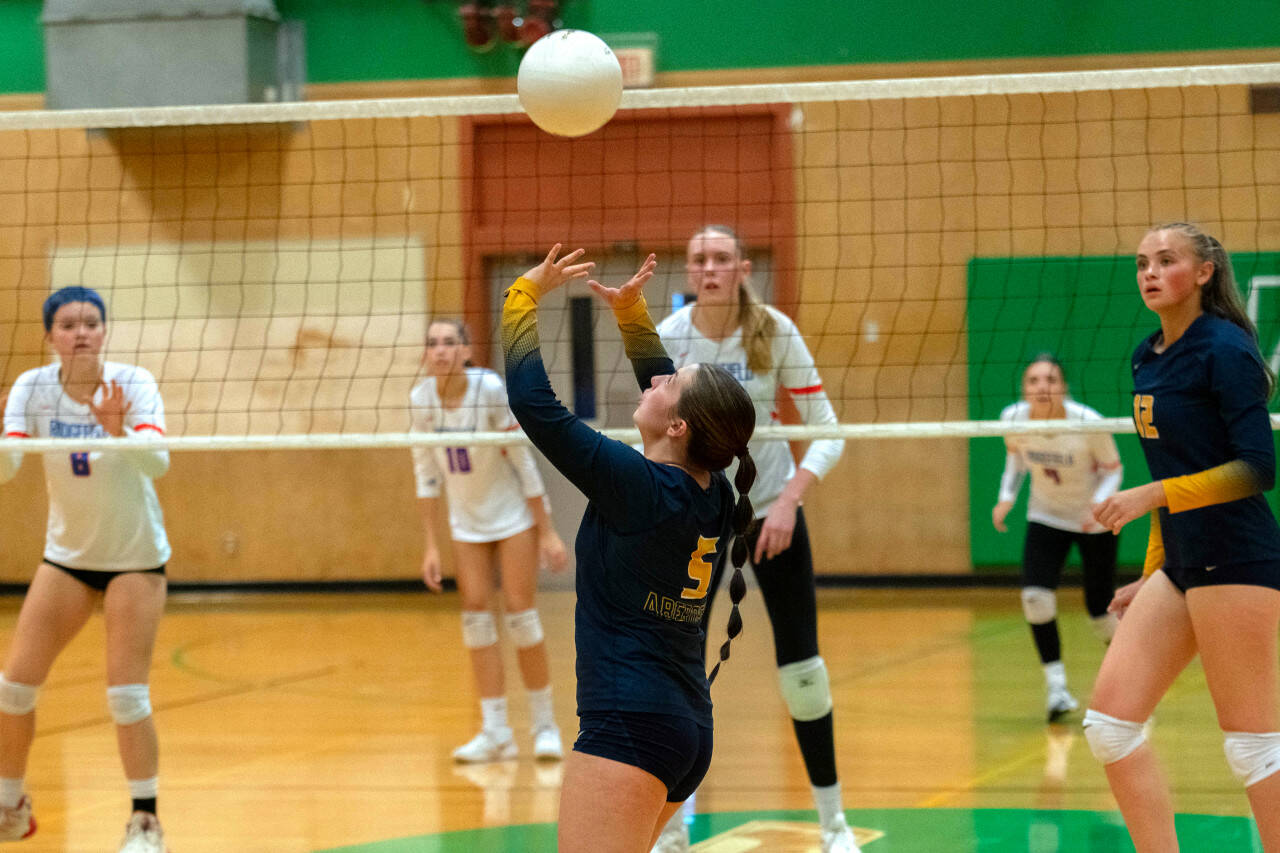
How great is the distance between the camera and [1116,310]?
10180mm

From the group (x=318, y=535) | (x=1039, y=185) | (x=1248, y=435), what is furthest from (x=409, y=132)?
(x=1248, y=435)

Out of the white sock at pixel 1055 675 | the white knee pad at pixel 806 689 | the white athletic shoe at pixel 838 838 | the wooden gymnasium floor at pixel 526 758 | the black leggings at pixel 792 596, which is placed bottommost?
the wooden gymnasium floor at pixel 526 758

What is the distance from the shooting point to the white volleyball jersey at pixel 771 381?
444 cm

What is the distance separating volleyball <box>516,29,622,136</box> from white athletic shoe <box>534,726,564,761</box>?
2853 mm

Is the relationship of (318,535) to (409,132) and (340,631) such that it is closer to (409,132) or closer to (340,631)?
(340,631)

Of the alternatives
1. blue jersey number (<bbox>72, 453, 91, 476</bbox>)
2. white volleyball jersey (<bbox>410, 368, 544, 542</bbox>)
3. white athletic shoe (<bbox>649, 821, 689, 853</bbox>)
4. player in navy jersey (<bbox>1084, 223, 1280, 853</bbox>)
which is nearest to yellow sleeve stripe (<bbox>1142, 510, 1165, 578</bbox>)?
player in navy jersey (<bbox>1084, 223, 1280, 853</bbox>)

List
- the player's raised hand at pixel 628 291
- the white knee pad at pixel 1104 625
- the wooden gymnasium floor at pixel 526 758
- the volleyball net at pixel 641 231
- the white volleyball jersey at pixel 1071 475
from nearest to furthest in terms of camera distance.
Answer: the player's raised hand at pixel 628 291 < the wooden gymnasium floor at pixel 526 758 < the white knee pad at pixel 1104 625 < the white volleyball jersey at pixel 1071 475 < the volleyball net at pixel 641 231

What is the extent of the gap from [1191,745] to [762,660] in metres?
2.89

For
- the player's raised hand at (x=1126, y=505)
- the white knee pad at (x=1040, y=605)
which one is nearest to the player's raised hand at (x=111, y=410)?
the player's raised hand at (x=1126, y=505)

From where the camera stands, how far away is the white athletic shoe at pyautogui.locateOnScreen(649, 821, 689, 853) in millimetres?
4309

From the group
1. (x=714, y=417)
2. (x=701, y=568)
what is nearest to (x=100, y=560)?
(x=701, y=568)

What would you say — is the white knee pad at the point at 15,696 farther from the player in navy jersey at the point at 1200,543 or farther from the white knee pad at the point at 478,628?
the player in navy jersey at the point at 1200,543

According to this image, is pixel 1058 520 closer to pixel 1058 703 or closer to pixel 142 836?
pixel 1058 703

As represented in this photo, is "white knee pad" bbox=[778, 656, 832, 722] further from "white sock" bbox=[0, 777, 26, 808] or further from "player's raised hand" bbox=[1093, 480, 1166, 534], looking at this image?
"white sock" bbox=[0, 777, 26, 808]
